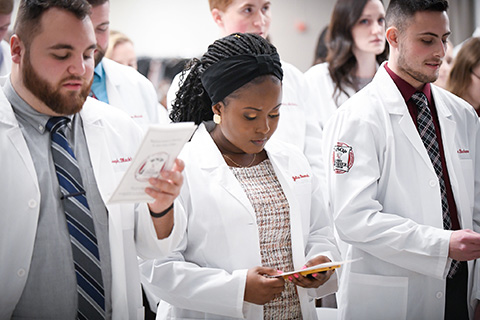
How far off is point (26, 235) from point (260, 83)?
84 centimetres

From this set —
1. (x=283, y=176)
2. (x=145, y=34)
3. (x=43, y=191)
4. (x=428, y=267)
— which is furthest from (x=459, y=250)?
(x=145, y=34)

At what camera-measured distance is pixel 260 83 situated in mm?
1858

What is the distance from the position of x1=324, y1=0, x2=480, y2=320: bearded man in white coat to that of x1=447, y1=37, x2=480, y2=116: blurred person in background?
2.92ft

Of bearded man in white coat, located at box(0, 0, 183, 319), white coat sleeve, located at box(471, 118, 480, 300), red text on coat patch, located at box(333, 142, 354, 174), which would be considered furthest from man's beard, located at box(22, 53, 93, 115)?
white coat sleeve, located at box(471, 118, 480, 300)

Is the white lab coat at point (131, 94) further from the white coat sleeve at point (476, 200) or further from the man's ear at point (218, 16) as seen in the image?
the white coat sleeve at point (476, 200)

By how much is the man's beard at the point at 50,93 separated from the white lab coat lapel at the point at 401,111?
3.89ft

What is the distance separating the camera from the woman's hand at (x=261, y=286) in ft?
5.63

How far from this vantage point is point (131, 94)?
303cm

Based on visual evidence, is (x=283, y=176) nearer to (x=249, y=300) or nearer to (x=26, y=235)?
(x=249, y=300)

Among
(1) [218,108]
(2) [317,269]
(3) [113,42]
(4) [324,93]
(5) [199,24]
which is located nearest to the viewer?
(2) [317,269]

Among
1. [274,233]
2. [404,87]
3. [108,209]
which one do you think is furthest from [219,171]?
[404,87]

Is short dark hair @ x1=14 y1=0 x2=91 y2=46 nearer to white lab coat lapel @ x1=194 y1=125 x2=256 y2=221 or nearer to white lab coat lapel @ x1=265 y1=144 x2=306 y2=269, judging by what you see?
white lab coat lapel @ x1=194 y1=125 x2=256 y2=221

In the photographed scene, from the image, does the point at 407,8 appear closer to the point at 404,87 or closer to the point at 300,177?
the point at 404,87

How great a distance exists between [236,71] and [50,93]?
1.89 ft
